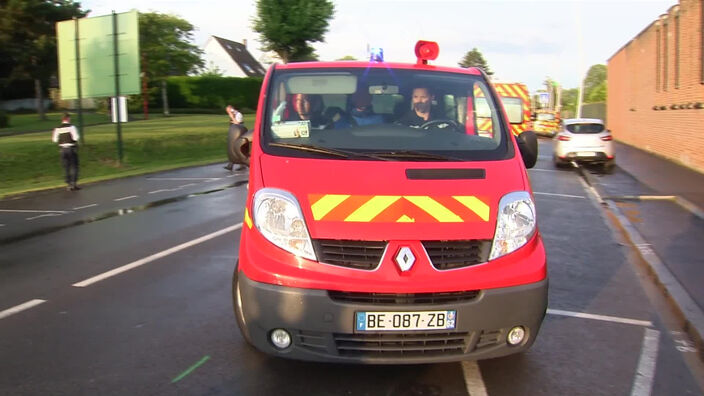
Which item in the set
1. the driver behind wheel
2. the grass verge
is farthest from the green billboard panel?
the driver behind wheel

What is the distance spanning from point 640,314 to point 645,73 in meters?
23.9

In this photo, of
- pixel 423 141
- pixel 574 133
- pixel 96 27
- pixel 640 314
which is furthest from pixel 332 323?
pixel 96 27

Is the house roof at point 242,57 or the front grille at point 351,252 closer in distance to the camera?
the front grille at point 351,252

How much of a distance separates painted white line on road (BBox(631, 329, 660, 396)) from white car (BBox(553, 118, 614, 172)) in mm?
14713

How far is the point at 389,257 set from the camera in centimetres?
336

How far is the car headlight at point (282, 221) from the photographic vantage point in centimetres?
343

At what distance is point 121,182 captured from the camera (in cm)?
1634

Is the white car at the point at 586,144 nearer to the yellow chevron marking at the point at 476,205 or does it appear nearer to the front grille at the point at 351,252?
the yellow chevron marking at the point at 476,205

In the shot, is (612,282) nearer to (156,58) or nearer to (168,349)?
(168,349)

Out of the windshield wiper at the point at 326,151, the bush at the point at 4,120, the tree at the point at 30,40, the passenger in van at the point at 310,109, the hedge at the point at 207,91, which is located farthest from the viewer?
the hedge at the point at 207,91

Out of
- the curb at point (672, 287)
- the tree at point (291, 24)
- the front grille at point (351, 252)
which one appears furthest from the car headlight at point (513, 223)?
the tree at point (291, 24)

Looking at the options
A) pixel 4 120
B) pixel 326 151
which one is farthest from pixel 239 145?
pixel 4 120

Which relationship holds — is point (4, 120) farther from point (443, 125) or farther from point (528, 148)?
point (528, 148)

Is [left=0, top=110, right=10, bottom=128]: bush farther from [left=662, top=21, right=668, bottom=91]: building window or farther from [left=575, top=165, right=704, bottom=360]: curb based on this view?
[left=575, top=165, right=704, bottom=360]: curb
